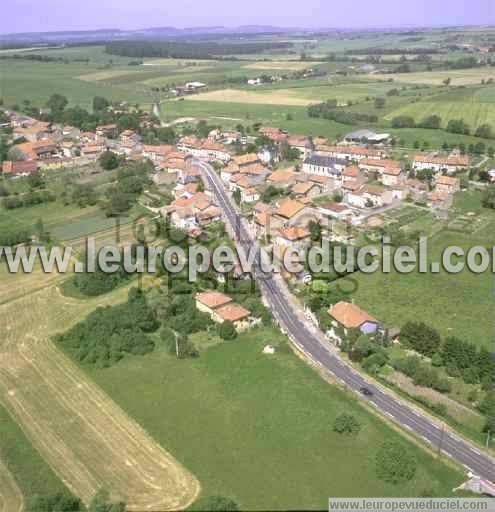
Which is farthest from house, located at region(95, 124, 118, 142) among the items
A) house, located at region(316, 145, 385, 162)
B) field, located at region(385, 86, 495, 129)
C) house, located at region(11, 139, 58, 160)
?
field, located at region(385, 86, 495, 129)

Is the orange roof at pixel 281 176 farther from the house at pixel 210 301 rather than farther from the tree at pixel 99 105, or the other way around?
the tree at pixel 99 105

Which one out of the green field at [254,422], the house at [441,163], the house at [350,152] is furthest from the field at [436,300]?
the house at [350,152]

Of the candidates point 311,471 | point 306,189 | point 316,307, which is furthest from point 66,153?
point 311,471

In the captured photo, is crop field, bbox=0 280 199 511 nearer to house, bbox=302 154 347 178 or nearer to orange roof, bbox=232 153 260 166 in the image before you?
orange roof, bbox=232 153 260 166

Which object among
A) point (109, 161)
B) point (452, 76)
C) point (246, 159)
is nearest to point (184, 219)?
point (246, 159)

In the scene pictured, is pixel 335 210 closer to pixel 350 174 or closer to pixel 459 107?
Result: pixel 350 174
